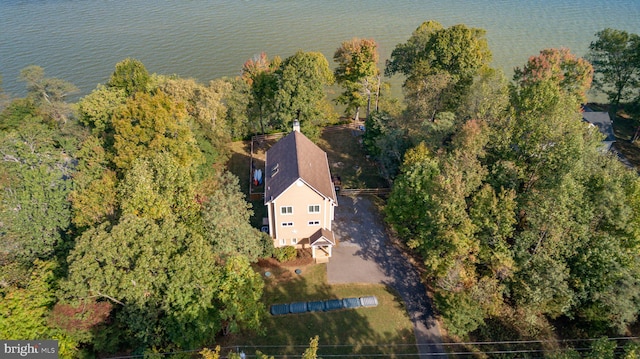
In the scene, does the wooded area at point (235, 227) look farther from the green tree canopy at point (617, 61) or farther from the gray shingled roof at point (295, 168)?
the green tree canopy at point (617, 61)

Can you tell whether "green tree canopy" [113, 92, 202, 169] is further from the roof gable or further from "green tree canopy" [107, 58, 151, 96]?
the roof gable

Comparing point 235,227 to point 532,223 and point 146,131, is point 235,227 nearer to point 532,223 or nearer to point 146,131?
point 146,131

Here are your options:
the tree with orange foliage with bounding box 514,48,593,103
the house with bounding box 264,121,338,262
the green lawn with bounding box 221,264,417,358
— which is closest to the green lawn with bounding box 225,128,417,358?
the green lawn with bounding box 221,264,417,358

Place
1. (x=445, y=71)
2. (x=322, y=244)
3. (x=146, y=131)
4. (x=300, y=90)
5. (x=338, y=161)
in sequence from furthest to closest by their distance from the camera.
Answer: (x=338, y=161) < (x=300, y=90) < (x=445, y=71) < (x=146, y=131) < (x=322, y=244)

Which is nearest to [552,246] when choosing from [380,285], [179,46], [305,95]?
[380,285]

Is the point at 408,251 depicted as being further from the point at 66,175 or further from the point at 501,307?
the point at 66,175

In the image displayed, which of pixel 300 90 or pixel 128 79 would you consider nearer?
pixel 128 79

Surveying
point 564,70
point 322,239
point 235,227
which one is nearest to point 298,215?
point 322,239
